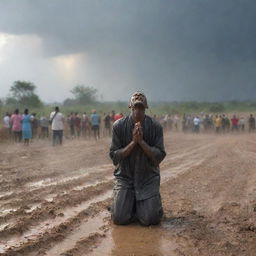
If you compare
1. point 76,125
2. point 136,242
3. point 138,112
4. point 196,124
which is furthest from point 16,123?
point 196,124

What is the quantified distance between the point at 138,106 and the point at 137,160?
2.41 feet

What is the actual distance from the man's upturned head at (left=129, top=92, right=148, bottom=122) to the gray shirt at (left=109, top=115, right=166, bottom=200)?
0.39 ft

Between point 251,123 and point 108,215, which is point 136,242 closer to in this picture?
point 108,215

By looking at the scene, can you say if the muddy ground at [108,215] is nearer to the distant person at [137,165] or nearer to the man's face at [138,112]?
the distant person at [137,165]

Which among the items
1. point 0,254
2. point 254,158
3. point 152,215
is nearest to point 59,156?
point 254,158

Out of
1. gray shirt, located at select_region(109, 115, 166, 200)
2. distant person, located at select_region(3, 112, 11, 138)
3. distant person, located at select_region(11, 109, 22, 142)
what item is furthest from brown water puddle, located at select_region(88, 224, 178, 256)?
distant person, located at select_region(3, 112, 11, 138)

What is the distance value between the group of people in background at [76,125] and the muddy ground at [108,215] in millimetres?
8078

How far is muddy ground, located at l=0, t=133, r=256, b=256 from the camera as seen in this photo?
5.18 metres

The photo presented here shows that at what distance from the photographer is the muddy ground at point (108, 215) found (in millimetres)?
5175

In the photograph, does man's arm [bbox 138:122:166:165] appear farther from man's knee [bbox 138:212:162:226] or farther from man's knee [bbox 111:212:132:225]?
man's knee [bbox 111:212:132:225]

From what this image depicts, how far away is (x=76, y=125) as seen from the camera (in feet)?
88.6

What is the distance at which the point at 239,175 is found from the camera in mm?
10461

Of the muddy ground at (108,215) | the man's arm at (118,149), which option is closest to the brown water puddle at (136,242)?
the muddy ground at (108,215)

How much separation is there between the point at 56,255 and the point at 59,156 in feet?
33.1
